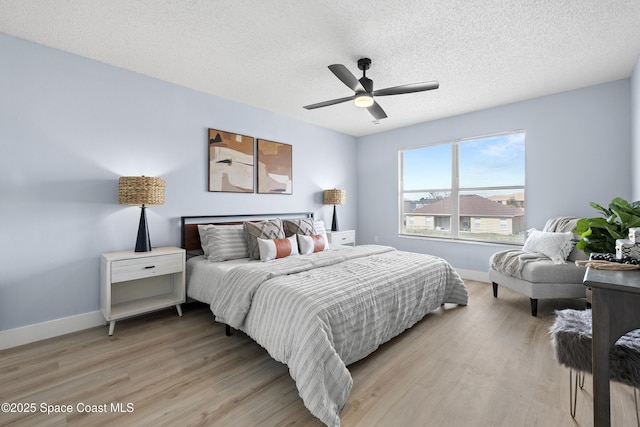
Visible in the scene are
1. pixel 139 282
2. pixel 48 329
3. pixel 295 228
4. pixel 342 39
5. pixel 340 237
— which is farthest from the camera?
pixel 340 237

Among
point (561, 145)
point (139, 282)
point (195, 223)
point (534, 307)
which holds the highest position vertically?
point (561, 145)

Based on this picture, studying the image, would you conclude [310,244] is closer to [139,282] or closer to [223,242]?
[223,242]

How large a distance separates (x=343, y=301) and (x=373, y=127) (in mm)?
3902

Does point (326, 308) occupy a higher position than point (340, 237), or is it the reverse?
point (340, 237)

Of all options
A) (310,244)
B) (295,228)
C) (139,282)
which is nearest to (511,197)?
(310,244)

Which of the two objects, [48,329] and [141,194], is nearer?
[48,329]

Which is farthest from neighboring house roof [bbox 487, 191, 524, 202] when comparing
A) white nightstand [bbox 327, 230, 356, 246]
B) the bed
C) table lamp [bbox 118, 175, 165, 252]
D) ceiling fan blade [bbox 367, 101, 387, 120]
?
table lamp [bbox 118, 175, 165, 252]

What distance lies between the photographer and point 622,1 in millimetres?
1958

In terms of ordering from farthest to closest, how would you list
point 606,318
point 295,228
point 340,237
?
point 340,237
point 295,228
point 606,318

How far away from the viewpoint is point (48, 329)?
8.19 feet

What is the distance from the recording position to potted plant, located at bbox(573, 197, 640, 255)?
5.78 feet

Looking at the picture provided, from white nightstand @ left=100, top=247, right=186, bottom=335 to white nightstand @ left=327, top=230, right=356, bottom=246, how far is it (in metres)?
2.38

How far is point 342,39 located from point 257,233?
85.7 inches

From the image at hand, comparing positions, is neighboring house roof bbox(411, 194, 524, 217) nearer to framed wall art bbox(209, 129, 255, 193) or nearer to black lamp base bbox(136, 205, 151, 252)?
framed wall art bbox(209, 129, 255, 193)
